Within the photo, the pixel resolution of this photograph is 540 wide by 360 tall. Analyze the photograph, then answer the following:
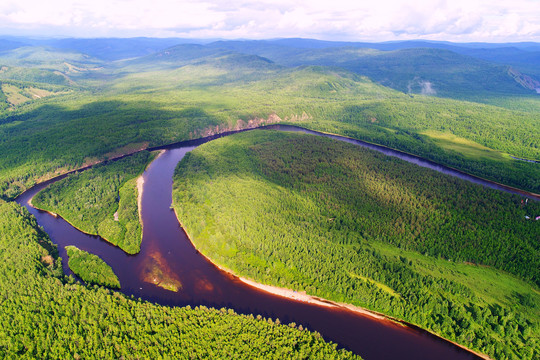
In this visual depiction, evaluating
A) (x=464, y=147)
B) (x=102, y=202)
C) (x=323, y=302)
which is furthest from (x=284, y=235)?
(x=464, y=147)

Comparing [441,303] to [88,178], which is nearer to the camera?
[441,303]

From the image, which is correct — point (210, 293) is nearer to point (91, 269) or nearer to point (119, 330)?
point (119, 330)

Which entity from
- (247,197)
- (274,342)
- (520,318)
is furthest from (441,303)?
(247,197)

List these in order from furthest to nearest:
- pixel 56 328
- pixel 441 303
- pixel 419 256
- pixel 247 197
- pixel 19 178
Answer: pixel 19 178
pixel 247 197
pixel 419 256
pixel 441 303
pixel 56 328

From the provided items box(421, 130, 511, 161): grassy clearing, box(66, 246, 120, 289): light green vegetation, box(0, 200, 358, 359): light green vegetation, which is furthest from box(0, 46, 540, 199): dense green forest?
box(0, 200, 358, 359): light green vegetation

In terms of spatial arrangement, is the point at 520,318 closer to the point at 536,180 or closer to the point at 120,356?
the point at 120,356

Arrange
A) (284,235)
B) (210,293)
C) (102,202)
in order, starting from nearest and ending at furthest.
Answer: (210,293)
(284,235)
(102,202)
